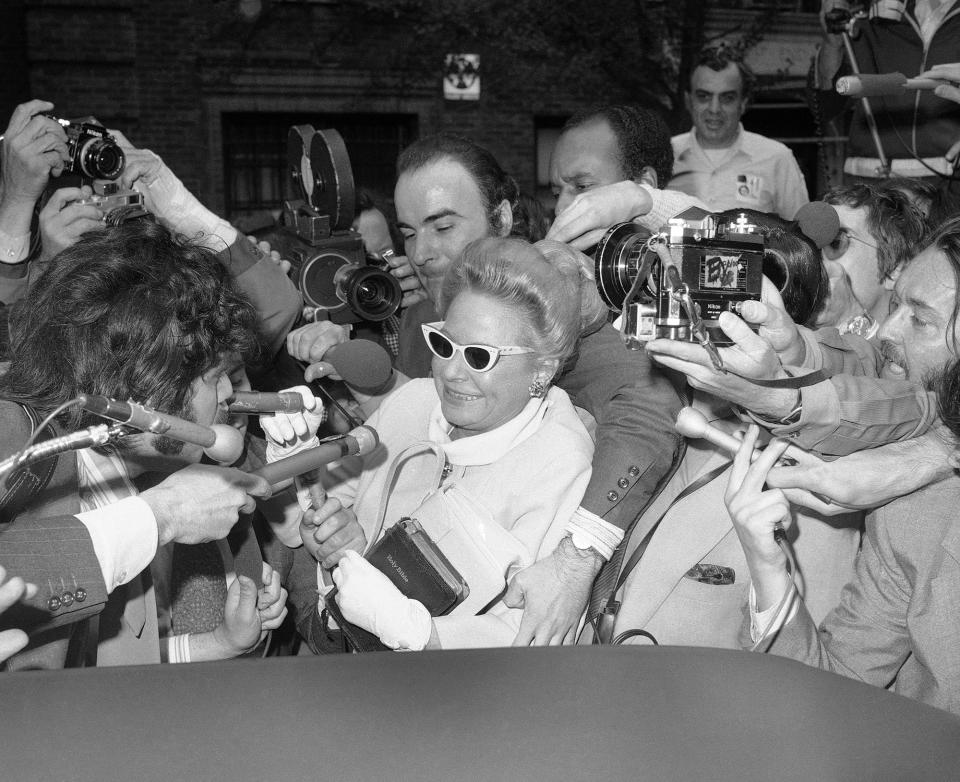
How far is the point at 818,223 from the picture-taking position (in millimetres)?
2551

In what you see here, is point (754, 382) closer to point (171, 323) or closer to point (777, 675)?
point (777, 675)

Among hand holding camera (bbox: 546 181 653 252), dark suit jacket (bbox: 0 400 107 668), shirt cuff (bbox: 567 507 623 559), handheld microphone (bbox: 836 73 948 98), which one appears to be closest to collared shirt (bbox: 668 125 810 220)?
handheld microphone (bbox: 836 73 948 98)

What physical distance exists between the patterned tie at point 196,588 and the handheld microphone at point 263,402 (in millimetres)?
492

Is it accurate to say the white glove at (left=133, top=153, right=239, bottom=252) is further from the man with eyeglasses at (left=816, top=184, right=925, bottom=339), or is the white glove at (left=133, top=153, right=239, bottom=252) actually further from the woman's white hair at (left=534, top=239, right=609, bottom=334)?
the man with eyeglasses at (left=816, top=184, right=925, bottom=339)

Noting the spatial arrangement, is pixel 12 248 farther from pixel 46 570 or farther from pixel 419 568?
pixel 419 568

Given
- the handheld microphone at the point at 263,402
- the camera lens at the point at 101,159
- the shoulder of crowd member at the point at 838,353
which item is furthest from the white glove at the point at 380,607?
the camera lens at the point at 101,159

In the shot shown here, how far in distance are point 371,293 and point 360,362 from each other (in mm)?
410

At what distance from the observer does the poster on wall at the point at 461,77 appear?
1091 centimetres

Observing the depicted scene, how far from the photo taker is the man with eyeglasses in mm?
3047

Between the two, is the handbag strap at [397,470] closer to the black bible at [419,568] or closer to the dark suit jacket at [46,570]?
the black bible at [419,568]

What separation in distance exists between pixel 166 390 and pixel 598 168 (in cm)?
180

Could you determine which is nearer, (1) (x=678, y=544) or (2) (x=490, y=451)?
(1) (x=678, y=544)

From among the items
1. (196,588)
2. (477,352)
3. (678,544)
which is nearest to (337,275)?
(477,352)

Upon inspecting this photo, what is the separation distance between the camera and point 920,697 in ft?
6.45
